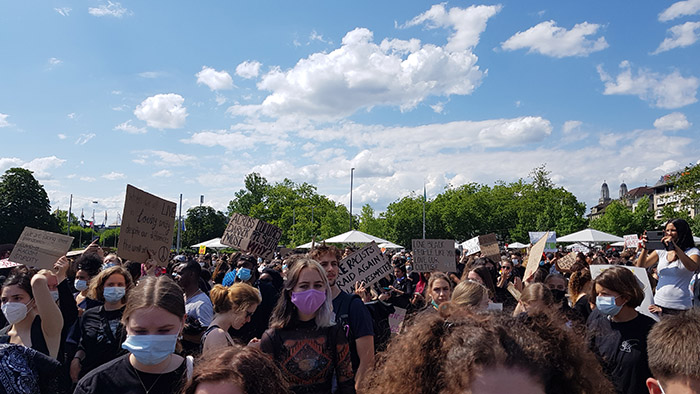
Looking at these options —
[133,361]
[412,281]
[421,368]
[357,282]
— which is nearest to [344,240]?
[412,281]

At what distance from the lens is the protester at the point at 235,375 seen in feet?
6.81

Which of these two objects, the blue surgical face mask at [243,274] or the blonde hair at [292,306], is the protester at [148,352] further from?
the blue surgical face mask at [243,274]

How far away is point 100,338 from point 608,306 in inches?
167

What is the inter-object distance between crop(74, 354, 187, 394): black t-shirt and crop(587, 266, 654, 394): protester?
281 centimetres

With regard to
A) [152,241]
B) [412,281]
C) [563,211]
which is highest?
[563,211]

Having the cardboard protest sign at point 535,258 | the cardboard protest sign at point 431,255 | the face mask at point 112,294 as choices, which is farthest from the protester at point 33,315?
the cardboard protest sign at point 431,255

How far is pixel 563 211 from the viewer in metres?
68.4

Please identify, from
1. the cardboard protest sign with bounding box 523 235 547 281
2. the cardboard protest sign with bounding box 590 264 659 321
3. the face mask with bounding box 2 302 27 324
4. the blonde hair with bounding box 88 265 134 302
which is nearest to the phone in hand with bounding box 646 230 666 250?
the cardboard protest sign with bounding box 590 264 659 321

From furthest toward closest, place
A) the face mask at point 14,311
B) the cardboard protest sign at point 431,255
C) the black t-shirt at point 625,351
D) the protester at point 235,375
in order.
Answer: the cardboard protest sign at point 431,255
the face mask at point 14,311
the black t-shirt at point 625,351
the protester at point 235,375

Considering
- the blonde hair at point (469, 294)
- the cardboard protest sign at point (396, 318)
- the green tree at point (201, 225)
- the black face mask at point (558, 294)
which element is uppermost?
the green tree at point (201, 225)

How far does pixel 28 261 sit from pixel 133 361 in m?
6.28

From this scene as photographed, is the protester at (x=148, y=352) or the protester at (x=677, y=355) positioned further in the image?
the protester at (x=148, y=352)

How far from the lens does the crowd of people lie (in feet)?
4.68

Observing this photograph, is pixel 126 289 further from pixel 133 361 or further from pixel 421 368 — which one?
pixel 421 368
